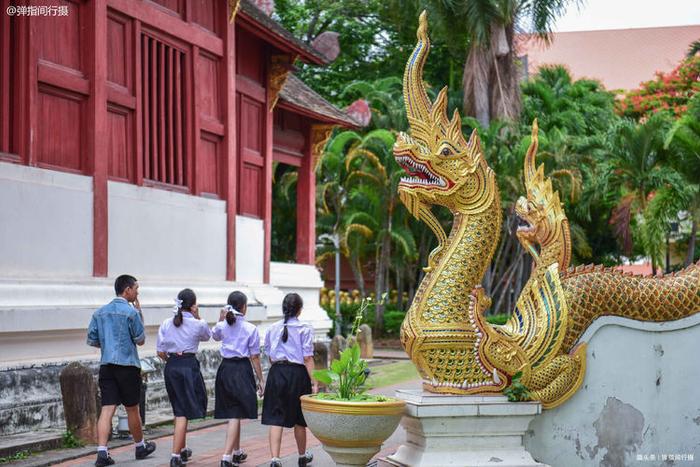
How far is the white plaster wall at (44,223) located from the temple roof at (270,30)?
5.80 meters

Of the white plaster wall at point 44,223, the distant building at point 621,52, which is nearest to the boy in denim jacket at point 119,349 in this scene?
the white plaster wall at point 44,223

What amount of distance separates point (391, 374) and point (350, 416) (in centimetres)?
1367

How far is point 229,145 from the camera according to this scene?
54.6 ft

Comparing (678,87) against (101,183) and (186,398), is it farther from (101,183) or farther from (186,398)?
(186,398)

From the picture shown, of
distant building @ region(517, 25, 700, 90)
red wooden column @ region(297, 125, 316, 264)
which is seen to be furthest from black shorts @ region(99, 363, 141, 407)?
distant building @ region(517, 25, 700, 90)

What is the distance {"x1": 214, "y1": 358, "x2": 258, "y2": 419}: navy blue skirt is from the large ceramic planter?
219 cm

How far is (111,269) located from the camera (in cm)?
1330

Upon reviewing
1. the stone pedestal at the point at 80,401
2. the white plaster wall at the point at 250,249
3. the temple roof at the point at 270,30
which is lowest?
the stone pedestal at the point at 80,401

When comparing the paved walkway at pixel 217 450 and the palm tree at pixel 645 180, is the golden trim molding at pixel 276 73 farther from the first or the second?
the palm tree at pixel 645 180

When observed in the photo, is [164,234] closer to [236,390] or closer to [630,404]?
[236,390]

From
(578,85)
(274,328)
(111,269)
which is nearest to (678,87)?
(578,85)

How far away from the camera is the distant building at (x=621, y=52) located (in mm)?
47625

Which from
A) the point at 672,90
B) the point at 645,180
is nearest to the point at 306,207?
the point at 645,180

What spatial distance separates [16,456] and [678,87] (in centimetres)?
3389
